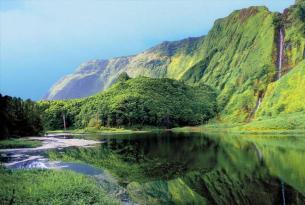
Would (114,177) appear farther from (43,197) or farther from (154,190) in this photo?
(43,197)

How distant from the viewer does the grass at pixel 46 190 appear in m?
39.1

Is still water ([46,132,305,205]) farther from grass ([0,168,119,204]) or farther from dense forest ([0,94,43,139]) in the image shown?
dense forest ([0,94,43,139])

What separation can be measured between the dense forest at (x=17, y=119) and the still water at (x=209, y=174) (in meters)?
32.5

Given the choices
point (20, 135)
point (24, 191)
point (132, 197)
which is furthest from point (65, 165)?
point (20, 135)

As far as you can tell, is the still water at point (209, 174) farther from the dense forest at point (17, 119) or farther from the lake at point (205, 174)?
the dense forest at point (17, 119)

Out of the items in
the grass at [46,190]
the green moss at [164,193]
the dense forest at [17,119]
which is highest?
the dense forest at [17,119]

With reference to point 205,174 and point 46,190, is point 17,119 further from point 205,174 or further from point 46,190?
point 46,190

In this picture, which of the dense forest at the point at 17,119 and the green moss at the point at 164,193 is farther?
the dense forest at the point at 17,119

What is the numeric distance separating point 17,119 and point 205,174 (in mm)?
82822

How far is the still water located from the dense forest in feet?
107

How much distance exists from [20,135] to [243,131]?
10310cm

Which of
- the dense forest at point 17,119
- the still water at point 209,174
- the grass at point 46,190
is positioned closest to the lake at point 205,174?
the still water at point 209,174

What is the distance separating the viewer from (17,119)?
134 m

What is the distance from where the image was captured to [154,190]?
56281mm
